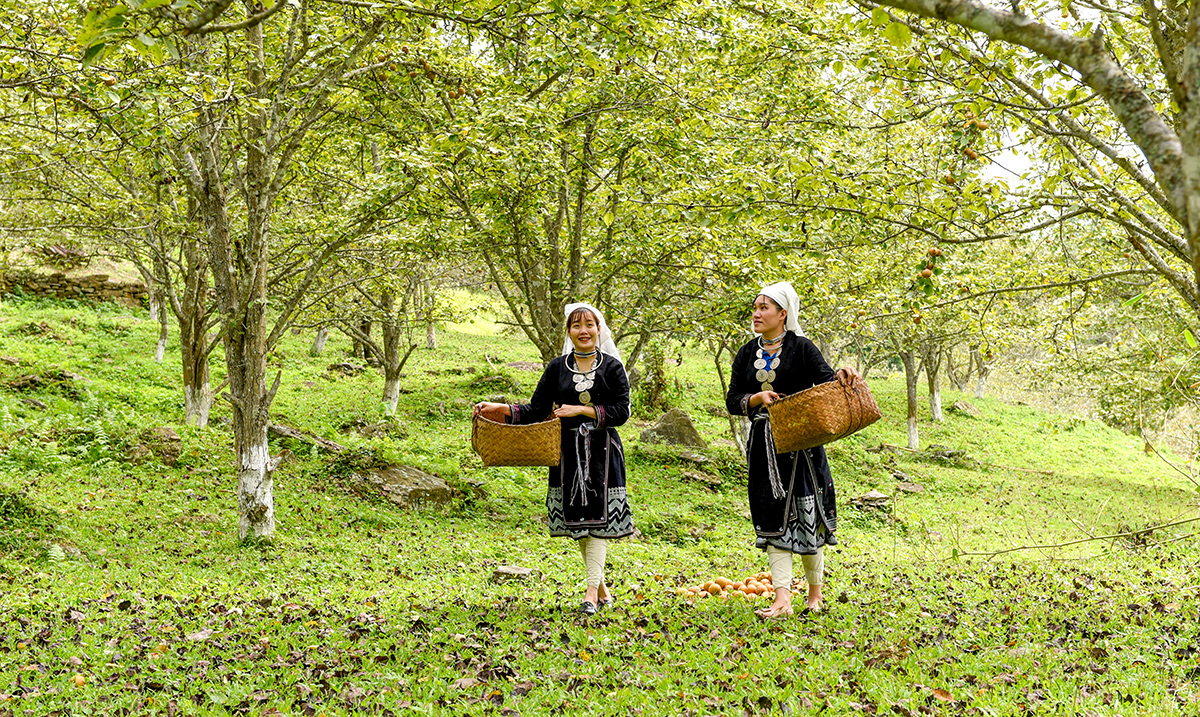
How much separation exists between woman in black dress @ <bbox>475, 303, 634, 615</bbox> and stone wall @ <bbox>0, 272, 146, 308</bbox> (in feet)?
88.6

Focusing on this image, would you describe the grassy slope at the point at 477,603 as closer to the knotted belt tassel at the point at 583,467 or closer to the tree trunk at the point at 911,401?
the knotted belt tassel at the point at 583,467

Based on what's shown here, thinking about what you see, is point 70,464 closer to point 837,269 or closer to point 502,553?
point 502,553

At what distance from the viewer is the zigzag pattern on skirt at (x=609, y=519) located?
6.00 meters

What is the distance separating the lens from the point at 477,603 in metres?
6.70

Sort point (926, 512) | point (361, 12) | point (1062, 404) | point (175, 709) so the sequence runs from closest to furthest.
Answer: point (175, 709) → point (361, 12) → point (926, 512) → point (1062, 404)

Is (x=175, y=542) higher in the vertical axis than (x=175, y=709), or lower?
lower

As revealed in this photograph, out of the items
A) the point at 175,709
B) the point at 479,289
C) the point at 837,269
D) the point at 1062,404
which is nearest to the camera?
the point at 175,709

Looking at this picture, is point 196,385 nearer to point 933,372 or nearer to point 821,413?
point 821,413

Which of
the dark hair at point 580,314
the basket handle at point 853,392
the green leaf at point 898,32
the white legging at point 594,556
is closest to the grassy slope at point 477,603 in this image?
the white legging at point 594,556

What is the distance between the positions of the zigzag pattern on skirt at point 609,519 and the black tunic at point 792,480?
0.95 metres

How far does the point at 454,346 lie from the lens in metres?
34.2

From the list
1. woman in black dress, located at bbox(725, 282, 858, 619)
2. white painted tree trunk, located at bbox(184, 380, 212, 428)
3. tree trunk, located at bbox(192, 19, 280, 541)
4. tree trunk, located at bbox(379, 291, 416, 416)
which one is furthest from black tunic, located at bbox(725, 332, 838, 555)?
tree trunk, located at bbox(379, 291, 416, 416)

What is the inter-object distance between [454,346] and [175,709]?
3044 cm

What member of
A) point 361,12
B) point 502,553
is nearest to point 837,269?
point 502,553
